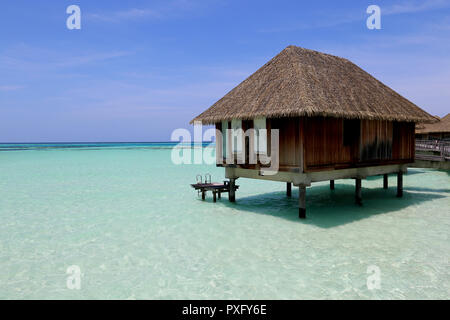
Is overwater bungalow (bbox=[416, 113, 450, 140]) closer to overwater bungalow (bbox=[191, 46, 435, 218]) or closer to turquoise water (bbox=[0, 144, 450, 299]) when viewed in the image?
turquoise water (bbox=[0, 144, 450, 299])

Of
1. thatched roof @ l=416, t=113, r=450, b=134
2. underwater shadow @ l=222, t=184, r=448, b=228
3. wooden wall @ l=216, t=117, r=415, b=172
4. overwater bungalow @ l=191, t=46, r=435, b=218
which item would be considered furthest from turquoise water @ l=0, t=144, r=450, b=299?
thatched roof @ l=416, t=113, r=450, b=134

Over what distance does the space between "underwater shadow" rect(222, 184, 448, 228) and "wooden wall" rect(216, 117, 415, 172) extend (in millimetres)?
1565

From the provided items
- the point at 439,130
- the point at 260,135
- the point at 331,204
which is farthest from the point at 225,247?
the point at 439,130

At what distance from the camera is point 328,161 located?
10039 mm

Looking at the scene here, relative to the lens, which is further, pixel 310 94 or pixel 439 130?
pixel 439 130

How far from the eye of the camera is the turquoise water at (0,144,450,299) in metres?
5.45

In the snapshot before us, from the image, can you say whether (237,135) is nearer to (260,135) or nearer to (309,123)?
(260,135)

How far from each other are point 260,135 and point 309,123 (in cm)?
166

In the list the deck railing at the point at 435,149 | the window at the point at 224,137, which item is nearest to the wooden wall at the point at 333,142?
the window at the point at 224,137

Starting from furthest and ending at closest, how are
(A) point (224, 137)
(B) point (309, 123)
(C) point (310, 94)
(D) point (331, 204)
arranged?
(D) point (331, 204), (A) point (224, 137), (B) point (309, 123), (C) point (310, 94)

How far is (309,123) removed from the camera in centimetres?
946

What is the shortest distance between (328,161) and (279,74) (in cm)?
331

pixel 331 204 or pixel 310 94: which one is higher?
pixel 310 94
